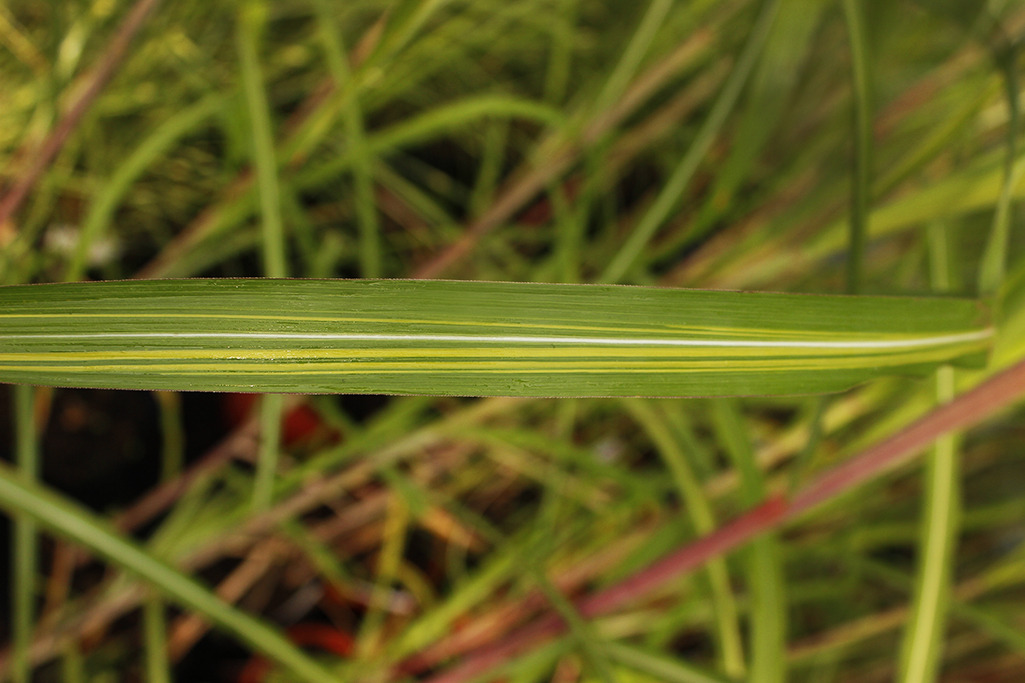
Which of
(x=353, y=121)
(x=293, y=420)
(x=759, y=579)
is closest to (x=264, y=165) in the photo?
(x=353, y=121)

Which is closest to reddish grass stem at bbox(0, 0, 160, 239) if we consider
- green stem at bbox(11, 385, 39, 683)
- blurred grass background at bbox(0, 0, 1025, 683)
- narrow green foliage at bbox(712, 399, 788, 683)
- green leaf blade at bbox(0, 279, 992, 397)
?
blurred grass background at bbox(0, 0, 1025, 683)

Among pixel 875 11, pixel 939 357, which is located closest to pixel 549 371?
pixel 939 357

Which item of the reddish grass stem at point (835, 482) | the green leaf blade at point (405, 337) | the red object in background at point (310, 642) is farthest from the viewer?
the red object in background at point (310, 642)

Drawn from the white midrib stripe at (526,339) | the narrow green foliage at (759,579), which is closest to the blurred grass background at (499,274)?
the narrow green foliage at (759,579)

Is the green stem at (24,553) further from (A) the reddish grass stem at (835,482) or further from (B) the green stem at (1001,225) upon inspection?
(B) the green stem at (1001,225)

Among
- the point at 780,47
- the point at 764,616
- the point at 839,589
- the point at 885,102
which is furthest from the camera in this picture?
the point at 885,102

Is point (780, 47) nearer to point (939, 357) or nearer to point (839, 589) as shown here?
point (939, 357)
